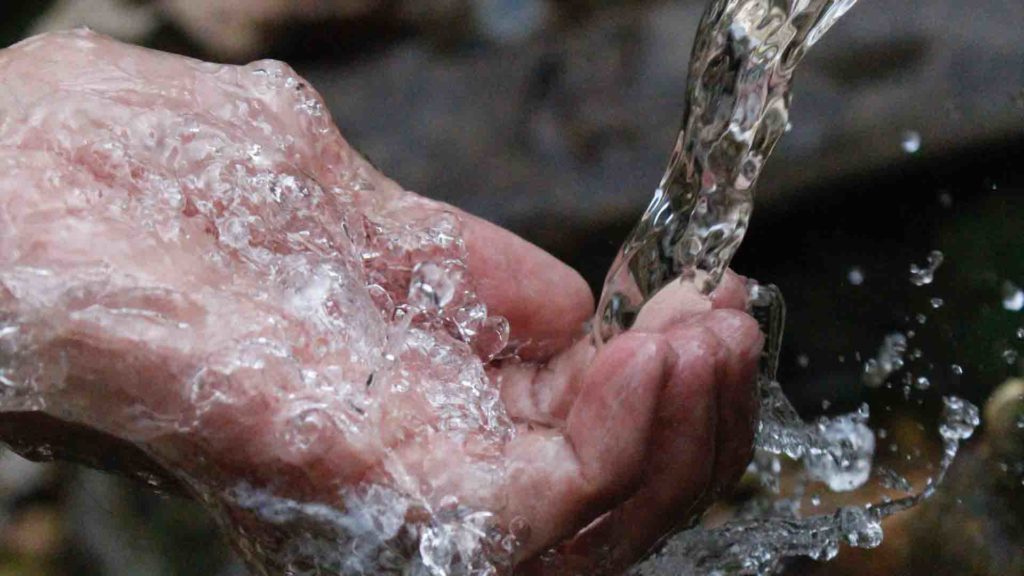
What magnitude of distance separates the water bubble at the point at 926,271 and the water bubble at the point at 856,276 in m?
0.09

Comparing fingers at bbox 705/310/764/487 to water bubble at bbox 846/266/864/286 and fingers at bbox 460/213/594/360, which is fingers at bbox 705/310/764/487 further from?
water bubble at bbox 846/266/864/286

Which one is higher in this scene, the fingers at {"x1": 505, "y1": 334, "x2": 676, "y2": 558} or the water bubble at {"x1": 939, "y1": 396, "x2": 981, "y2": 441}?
the fingers at {"x1": 505, "y1": 334, "x2": 676, "y2": 558}

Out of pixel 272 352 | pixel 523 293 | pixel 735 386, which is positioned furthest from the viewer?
pixel 523 293

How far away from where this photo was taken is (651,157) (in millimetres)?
2326

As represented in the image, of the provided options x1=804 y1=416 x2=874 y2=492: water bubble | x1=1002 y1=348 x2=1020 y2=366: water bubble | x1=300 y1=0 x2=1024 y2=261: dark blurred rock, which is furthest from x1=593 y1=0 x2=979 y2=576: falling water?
x1=300 y1=0 x2=1024 y2=261: dark blurred rock

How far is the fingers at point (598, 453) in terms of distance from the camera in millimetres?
1200

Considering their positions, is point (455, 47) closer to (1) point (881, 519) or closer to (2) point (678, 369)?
(1) point (881, 519)

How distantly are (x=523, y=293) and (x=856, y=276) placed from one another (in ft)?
2.88

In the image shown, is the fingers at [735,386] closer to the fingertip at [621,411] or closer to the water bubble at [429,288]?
the fingertip at [621,411]

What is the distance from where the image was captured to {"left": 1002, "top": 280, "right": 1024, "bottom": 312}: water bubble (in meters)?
2.03

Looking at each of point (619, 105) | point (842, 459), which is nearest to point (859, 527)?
point (842, 459)

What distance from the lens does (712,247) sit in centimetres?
141

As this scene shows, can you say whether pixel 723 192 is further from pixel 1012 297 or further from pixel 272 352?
pixel 1012 297

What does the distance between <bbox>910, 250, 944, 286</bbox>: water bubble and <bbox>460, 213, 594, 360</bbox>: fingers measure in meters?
0.82
